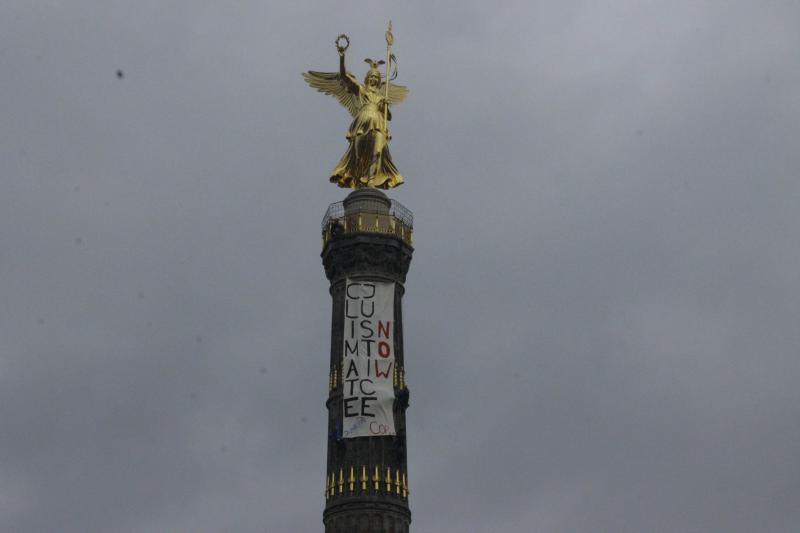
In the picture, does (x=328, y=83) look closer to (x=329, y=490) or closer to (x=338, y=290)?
(x=338, y=290)

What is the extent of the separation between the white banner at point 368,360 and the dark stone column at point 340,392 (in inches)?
27.0

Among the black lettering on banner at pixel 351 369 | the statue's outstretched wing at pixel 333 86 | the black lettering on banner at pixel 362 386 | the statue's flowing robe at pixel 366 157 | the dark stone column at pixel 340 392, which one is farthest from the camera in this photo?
the statue's outstretched wing at pixel 333 86

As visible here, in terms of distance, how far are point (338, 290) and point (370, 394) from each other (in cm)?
805

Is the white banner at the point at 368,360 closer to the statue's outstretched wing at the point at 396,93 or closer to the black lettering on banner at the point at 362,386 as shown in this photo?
the black lettering on banner at the point at 362,386

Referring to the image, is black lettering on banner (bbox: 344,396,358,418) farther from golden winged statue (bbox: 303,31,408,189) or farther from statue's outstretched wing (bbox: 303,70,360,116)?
statue's outstretched wing (bbox: 303,70,360,116)

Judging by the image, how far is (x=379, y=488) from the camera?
71.6m

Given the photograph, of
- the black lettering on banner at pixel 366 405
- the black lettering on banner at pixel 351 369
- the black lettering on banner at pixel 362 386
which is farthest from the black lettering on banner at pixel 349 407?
the black lettering on banner at pixel 351 369

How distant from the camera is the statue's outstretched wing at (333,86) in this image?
85.5 metres

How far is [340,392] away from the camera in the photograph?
245ft

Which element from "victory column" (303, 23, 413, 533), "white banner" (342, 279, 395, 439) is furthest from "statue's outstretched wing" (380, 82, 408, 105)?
"white banner" (342, 279, 395, 439)

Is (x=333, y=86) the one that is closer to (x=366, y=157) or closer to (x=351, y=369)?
(x=366, y=157)

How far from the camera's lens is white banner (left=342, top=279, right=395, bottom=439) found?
240 feet

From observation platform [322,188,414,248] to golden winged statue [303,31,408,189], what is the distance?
5.61ft

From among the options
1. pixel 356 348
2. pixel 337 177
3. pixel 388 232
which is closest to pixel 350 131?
pixel 337 177
